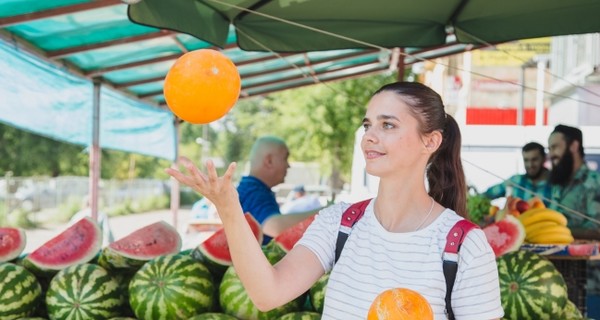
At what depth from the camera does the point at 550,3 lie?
408 centimetres

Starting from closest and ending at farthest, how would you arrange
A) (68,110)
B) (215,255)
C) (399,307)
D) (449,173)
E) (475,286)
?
(399,307)
(475,286)
(449,173)
(215,255)
(68,110)

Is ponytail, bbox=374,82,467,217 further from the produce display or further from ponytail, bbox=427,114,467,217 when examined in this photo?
the produce display

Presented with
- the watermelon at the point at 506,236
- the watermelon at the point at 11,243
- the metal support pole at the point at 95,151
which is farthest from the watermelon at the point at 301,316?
the metal support pole at the point at 95,151

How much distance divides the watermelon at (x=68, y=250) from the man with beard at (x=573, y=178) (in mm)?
3981

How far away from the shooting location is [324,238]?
7.14 feet

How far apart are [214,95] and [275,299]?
66 centimetres

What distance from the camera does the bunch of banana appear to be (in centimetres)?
405

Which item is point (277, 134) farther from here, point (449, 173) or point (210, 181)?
point (210, 181)

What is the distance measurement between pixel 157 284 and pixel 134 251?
0.38 metres

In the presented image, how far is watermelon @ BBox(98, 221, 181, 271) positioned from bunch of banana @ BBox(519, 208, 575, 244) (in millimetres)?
2121

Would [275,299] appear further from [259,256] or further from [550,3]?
[550,3]

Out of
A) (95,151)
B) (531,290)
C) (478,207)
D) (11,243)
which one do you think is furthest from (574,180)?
(95,151)

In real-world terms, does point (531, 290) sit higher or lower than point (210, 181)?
lower

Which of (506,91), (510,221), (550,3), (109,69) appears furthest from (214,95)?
(506,91)
